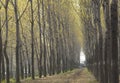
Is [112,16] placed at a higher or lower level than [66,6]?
lower

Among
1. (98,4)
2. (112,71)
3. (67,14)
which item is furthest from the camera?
(67,14)

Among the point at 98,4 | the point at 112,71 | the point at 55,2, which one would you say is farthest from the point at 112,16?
the point at 55,2

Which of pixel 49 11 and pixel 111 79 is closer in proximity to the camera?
pixel 111 79

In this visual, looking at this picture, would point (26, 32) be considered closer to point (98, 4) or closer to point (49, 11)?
point (49, 11)

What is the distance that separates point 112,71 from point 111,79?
1.10 ft

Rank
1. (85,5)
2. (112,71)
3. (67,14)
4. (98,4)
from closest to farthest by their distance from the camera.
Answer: (112,71), (98,4), (85,5), (67,14)

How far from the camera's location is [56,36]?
46.6m

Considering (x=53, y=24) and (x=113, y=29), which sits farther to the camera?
(x=53, y=24)

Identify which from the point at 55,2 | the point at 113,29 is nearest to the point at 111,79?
the point at 113,29

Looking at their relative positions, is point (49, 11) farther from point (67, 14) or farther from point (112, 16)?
point (112, 16)

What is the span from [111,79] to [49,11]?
2908cm

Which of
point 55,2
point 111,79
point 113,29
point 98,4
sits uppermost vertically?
point 55,2

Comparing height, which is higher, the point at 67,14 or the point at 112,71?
the point at 67,14

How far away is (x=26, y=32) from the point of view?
4862cm
